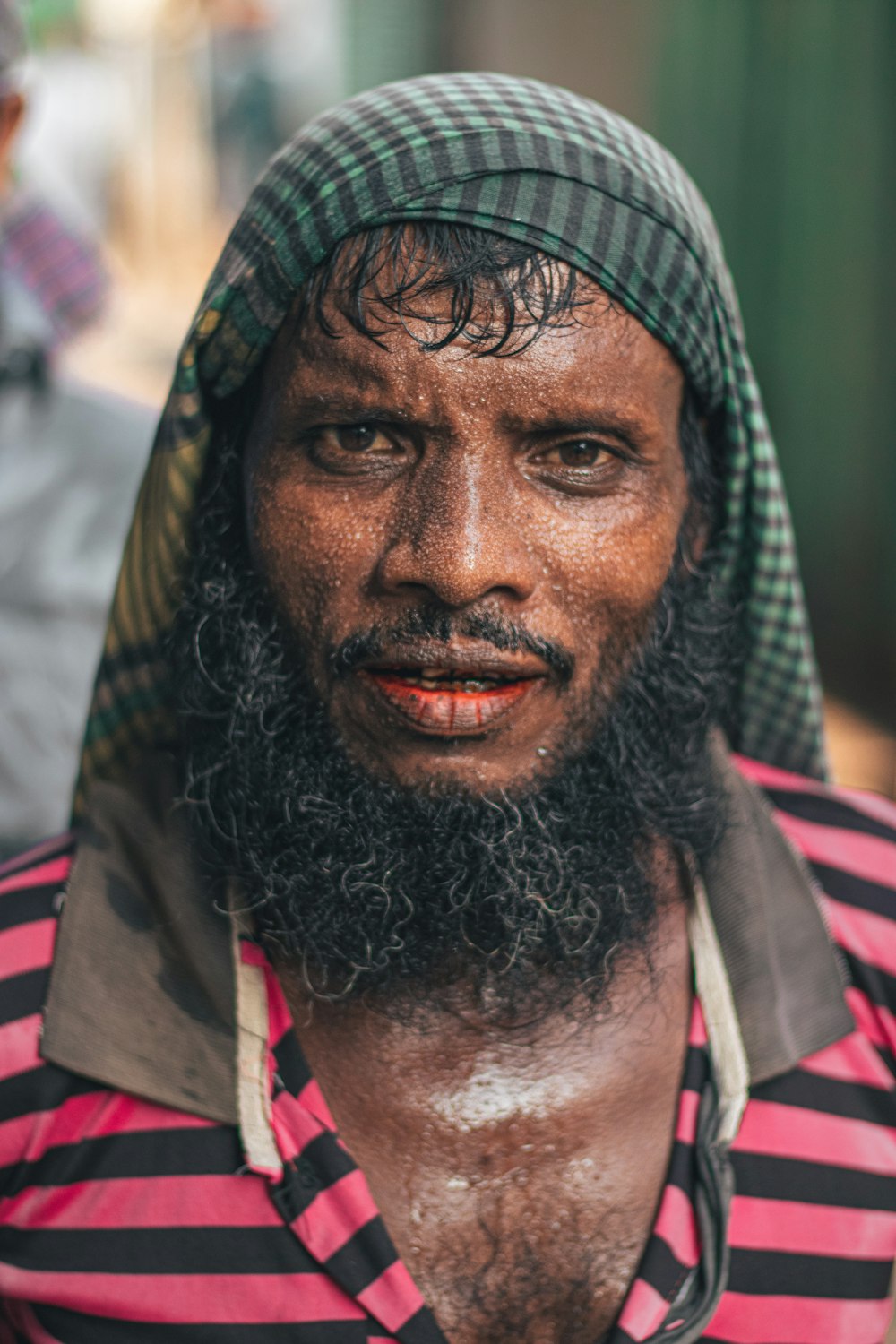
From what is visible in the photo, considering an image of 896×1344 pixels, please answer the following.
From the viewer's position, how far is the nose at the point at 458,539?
5.67ft

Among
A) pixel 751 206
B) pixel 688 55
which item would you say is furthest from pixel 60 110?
pixel 751 206

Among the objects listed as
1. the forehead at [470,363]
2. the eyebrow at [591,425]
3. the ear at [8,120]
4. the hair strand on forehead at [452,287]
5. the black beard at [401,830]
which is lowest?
the black beard at [401,830]

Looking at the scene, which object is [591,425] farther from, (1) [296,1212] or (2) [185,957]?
(1) [296,1212]

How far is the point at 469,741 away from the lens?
1852 millimetres

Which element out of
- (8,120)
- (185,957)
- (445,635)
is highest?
(8,120)

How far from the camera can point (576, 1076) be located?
195cm

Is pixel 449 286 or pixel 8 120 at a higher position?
pixel 8 120

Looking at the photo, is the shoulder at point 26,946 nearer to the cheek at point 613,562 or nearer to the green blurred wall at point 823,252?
the cheek at point 613,562

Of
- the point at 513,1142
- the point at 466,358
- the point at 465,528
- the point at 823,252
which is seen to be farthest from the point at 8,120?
the point at 823,252

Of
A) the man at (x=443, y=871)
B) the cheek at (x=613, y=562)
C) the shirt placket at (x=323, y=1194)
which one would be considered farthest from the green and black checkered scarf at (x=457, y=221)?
the shirt placket at (x=323, y=1194)

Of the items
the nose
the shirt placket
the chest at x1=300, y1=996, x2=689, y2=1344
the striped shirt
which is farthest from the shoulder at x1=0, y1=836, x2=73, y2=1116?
the nose

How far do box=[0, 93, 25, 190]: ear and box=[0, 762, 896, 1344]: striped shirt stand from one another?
6.02 ft

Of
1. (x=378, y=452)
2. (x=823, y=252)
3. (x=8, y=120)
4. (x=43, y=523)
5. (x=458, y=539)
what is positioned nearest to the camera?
(x=458, y=539)

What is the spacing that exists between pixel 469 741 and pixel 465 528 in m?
0.31
